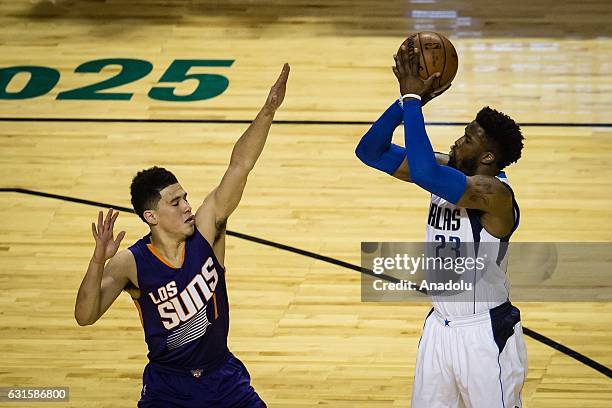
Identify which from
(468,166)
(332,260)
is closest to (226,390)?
(468,166)

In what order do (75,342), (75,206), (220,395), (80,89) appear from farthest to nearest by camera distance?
(80,89)
(75,206)
(75,342)
(220,395)

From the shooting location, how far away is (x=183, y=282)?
527cm

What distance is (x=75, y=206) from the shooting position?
930 cm

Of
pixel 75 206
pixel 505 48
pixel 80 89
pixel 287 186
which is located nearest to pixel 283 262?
pixel 287 186

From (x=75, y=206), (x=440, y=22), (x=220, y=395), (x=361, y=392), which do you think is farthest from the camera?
(x=440, y=22)

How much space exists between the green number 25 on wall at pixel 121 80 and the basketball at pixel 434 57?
20.3ft

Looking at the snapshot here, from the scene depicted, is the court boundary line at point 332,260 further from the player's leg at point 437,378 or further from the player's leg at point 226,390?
the player's leg at point 226,390

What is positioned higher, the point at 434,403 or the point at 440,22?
the point at 434,403

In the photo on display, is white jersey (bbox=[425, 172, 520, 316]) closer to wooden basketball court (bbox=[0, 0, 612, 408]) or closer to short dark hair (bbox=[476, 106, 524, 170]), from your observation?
short dark hair (bbox=[476, 106, 524, 170])

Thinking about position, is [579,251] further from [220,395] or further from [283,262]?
[220,395]

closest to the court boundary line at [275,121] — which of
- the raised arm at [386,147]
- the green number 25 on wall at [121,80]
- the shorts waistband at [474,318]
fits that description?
the green number 25 on wall at [121,80]

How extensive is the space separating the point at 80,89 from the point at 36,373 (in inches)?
200

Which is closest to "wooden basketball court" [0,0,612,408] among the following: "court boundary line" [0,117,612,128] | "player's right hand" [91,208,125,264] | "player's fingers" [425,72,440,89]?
"court boundary line" [0,117,612,128]

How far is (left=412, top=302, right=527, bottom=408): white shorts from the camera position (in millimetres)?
5281
